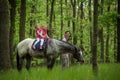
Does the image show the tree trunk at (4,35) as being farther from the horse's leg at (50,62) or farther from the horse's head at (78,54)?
the horse's head at (78,54)

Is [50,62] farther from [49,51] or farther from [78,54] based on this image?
[78,54]

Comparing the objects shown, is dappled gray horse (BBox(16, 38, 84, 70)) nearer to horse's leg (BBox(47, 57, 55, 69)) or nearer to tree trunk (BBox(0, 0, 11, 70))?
horse's leg (BBox(47, 57, 55, 69))

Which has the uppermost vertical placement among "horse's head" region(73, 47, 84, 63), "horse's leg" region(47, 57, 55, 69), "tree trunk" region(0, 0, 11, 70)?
"tree trunk" region(0, 0, 11, 70)

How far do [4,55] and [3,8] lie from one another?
80.3 inches

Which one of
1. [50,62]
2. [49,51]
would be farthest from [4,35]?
[50,62]

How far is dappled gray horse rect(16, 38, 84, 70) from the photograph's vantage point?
15.2m

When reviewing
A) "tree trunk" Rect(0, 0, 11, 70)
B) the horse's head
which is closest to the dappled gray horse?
the horse's head

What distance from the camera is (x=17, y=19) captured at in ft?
110

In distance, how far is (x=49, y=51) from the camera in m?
15.2

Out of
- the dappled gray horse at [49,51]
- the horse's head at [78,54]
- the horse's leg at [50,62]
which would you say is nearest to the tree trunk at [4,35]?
the dappled gray horse at [49,51]

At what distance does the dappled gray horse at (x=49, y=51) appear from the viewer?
1523 centimetres

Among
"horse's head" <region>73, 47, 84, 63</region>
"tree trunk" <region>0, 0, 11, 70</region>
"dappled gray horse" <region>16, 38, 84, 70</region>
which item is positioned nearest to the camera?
"tree trunk" <region>0, 0, 11, 70</region>

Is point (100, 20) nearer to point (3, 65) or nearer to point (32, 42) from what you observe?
point (32, 42)

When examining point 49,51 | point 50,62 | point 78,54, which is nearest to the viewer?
point 50,62
